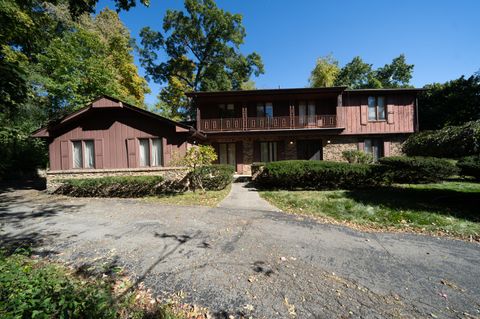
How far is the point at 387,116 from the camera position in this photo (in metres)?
16.6

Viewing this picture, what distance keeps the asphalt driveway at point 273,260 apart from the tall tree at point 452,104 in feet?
72.2

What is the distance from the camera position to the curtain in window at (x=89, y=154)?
40.5 ft

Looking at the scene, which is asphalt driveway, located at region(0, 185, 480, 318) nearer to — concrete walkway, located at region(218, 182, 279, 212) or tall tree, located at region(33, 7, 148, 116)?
concrete walkway, located at region(218, 182, 279, 212)

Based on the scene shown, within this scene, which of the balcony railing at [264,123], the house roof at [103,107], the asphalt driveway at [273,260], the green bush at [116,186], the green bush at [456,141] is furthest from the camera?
the balcony railing at [264,123]

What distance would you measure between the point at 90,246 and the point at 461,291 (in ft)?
22.6

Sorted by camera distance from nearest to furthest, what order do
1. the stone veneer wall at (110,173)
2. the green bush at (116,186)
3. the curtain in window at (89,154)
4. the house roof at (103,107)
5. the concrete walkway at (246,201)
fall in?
the concrete walkway at (246,201)
the green bush at (116,186)
the house roof at (103,107)
the stone veneer wall at (110,173)
the curtain in window at (89,154)

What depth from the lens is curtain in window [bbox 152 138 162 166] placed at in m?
12.1

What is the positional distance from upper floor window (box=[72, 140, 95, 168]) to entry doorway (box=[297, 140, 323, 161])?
1414 centimetres

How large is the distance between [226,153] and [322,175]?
8829mm

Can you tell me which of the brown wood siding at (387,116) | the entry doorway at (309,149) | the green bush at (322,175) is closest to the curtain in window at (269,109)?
the entry doorway at (309,149)

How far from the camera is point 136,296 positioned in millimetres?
2996

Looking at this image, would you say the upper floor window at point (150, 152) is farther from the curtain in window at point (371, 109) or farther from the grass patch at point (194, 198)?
the curtain in window at point (371, 109)

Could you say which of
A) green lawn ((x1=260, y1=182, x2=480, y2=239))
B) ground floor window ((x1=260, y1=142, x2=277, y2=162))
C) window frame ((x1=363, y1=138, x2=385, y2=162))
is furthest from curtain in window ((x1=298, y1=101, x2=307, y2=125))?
green lawn ((x1=260, y1=182, x2=480, y2=239))

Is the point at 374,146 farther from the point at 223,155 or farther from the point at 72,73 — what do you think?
the point at 72,73
